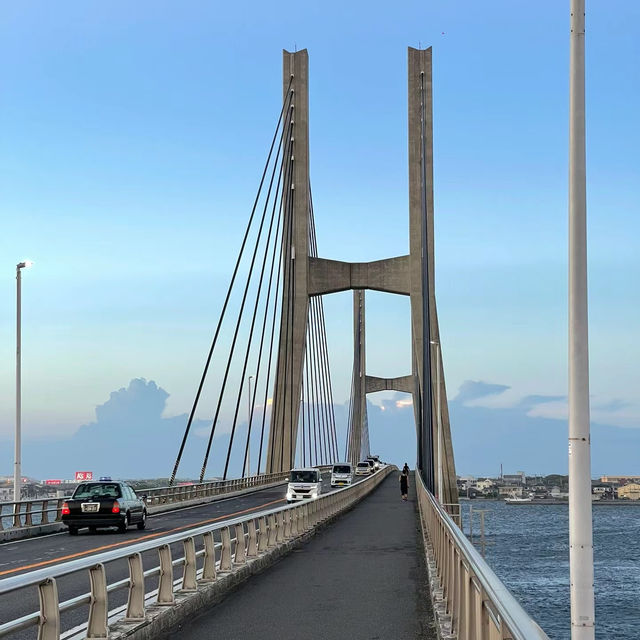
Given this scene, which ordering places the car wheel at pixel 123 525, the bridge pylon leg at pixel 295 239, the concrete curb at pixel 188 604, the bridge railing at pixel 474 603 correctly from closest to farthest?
the bridge railing at pixel 474 603 → the concrete curb at pixel 188 604 → the car wheel at pixel 123 525 → the bridge pylon leg at pixel 295 239

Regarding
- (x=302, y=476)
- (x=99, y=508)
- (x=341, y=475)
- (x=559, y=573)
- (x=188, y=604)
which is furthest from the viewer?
(x=341, y=475)

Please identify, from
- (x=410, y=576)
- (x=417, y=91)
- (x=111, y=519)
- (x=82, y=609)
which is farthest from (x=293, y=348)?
(x=82, y=609)

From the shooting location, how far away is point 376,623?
1287 cm

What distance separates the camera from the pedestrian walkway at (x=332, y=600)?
12188 mm

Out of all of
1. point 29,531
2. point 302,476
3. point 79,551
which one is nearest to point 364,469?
point 302,476

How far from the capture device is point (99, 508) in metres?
29.5

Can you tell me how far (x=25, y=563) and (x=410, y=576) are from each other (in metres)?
7.05

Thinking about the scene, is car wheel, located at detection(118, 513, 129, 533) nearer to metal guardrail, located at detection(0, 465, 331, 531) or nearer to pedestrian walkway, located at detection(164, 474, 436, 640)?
metal guardrail, located at detection(0, 465, 331, 531)

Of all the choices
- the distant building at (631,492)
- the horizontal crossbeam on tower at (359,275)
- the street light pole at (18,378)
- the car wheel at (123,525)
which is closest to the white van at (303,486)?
the horizontal crossbeam on tower at (359,275)

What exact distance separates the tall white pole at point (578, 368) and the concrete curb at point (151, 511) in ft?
71.1

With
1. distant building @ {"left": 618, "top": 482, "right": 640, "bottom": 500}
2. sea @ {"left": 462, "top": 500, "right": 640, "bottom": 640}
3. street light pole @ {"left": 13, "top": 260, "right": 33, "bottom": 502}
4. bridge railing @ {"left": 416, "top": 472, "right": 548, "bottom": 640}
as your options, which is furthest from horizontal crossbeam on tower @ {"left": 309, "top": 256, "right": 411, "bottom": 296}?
distant building @ {"left": 618, "top": 482, "right": 640, "bottom": 500}

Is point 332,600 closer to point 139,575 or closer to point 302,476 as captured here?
point 139,575

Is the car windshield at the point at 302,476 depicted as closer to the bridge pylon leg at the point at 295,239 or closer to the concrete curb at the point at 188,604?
the bridge pylon leg at the point at 295,239

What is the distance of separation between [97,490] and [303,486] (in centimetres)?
1930
